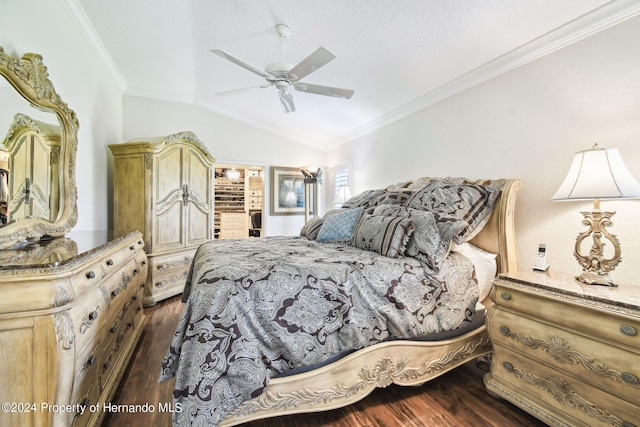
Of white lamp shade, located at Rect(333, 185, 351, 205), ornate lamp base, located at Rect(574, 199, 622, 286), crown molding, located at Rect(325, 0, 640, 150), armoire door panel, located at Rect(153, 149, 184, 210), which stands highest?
crown molding, located at Rect(325, 0, 640, 150)

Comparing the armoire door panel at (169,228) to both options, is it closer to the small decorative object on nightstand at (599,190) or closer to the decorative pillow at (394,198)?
the decorative pillow at (394,198)

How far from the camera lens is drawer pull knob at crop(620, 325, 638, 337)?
1103 mm

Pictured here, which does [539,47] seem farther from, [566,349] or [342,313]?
[342,313]

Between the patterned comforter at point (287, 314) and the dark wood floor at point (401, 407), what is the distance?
0.40m

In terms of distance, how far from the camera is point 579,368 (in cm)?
126

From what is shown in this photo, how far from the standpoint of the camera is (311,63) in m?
2.02

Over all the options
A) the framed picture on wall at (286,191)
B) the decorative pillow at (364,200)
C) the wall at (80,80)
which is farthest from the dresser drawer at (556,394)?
the framed picture on wall at (286,191)

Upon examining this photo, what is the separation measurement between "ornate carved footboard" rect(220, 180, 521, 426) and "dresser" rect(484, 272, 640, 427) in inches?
10.2

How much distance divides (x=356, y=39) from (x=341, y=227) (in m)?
1.67

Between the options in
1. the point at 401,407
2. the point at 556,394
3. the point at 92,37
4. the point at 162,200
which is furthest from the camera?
the point at 162,200

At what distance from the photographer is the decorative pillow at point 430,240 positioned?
1.74 m

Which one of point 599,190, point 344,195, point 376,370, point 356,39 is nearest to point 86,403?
point 376,370

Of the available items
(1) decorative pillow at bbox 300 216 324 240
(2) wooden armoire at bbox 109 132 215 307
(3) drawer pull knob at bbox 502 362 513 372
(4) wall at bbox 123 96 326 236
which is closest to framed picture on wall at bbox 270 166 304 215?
(4) wall at bbox 123 96 326 236

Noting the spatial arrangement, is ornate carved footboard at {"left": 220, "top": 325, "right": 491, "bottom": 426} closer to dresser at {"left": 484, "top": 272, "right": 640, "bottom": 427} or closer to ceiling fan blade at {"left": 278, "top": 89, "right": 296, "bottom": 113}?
dresser at {"left": 484, "top": 272, "right": 640, "bottom": 427}
